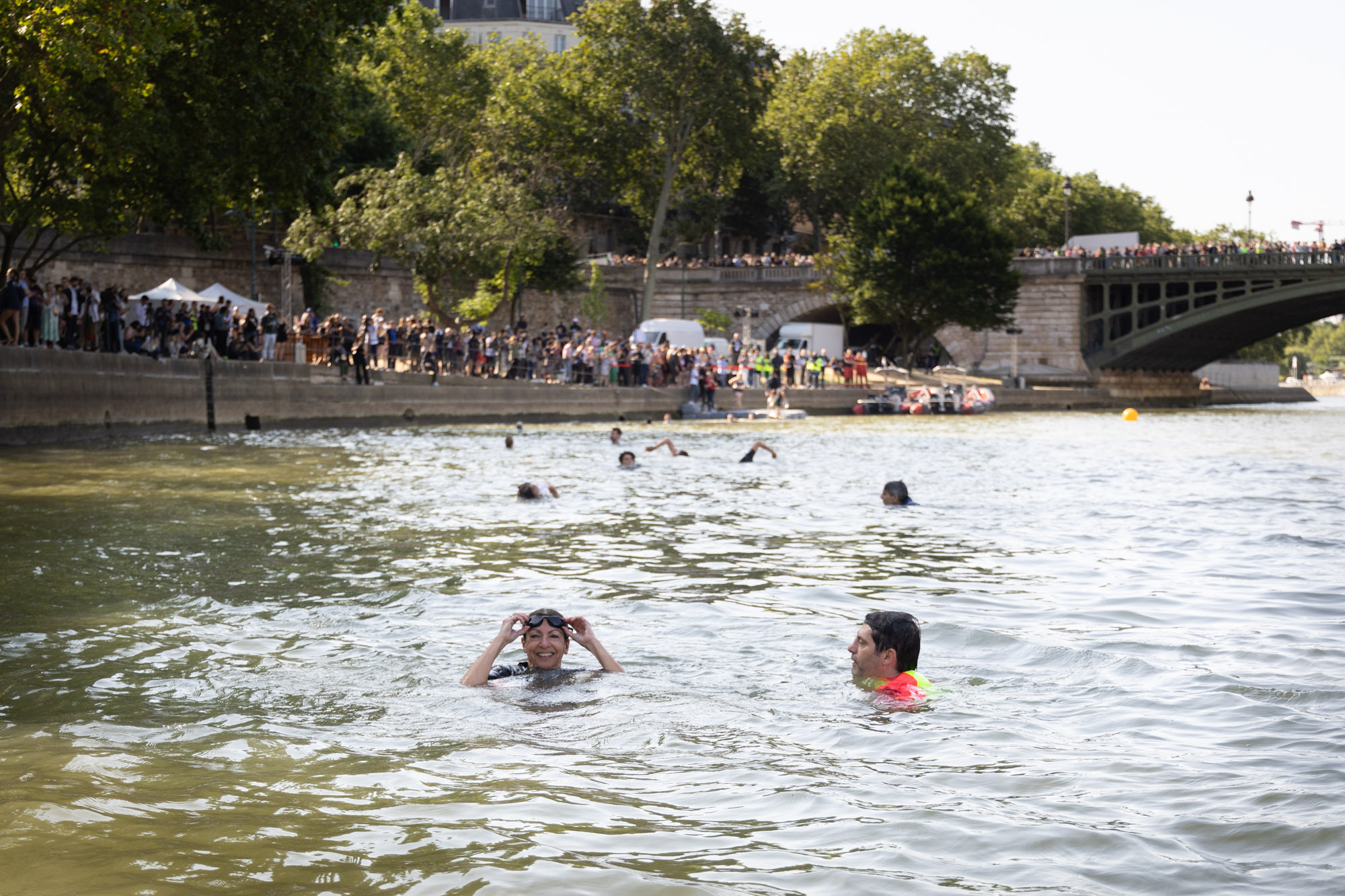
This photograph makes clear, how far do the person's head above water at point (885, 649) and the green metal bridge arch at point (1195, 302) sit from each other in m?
59.5

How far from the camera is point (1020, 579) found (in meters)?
12.9

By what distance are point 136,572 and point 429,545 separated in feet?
10.4

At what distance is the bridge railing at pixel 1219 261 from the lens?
62531 mm

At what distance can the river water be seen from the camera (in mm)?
5367

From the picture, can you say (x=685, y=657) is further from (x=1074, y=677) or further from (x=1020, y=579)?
(x=1020, y=579)

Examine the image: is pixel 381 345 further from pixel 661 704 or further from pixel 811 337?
pixel 661 704

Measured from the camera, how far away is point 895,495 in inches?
743

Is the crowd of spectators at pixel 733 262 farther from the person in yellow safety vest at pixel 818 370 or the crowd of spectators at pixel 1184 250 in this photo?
the person in yellow safety vest at pixel 818 370

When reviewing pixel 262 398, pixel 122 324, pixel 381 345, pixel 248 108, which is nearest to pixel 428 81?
pixel 381 345

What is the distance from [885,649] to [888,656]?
46mm

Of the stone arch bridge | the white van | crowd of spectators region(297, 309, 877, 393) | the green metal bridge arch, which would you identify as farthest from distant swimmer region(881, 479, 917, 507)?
the stone arch bridge

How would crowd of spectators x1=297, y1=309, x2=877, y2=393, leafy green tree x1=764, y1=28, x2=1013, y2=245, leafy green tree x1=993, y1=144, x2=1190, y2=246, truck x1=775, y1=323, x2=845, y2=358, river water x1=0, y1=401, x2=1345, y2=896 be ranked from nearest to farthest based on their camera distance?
1. river water x1=0, y1=401, x2=1345, y2=896
2. crowd of spectators x1=297, y1=309, x2=877, y2=393
3. truck x1=775, y1=323, x2=845, y2=358
4. leafy green tree x1=764, y1=28, x2=1013, y2=245
5. leafy green tree x1=993, y1=144, x2=1190, y2=246

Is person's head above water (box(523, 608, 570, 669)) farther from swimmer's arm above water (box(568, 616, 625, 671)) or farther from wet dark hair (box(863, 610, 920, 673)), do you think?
wet dark hair (box(863, 610, 920, 673))

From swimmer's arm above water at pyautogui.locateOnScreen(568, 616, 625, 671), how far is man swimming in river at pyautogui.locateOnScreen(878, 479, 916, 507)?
1056 centimetres
